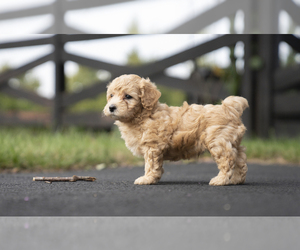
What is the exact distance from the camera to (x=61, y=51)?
825 cm

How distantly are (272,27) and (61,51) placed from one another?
16.5 ft

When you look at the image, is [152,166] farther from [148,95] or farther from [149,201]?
[149,201]

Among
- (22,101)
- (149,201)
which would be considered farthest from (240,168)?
(22,101)

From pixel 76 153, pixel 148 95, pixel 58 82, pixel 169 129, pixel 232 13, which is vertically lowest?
pixel 76 153

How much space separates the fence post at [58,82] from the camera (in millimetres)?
8219

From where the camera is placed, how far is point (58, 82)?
8297 millimetres

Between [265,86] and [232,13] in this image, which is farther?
[265,86]

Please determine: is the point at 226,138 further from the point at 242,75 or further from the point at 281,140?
the point at 242,75

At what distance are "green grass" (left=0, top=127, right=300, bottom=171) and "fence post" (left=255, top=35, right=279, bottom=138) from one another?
2.74ft

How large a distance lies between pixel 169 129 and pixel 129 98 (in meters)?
0.44

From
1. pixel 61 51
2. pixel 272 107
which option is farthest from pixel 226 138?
pixel 61 51

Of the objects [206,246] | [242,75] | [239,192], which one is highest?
[242,75]

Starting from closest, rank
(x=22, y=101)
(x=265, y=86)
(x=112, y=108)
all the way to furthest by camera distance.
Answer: (x=112, y=108), (x=265, y=86), (x=22, y=101)

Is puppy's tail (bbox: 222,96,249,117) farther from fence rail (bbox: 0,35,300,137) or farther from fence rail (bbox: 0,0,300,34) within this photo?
fence rail (bbox: 0,35,300,137)
